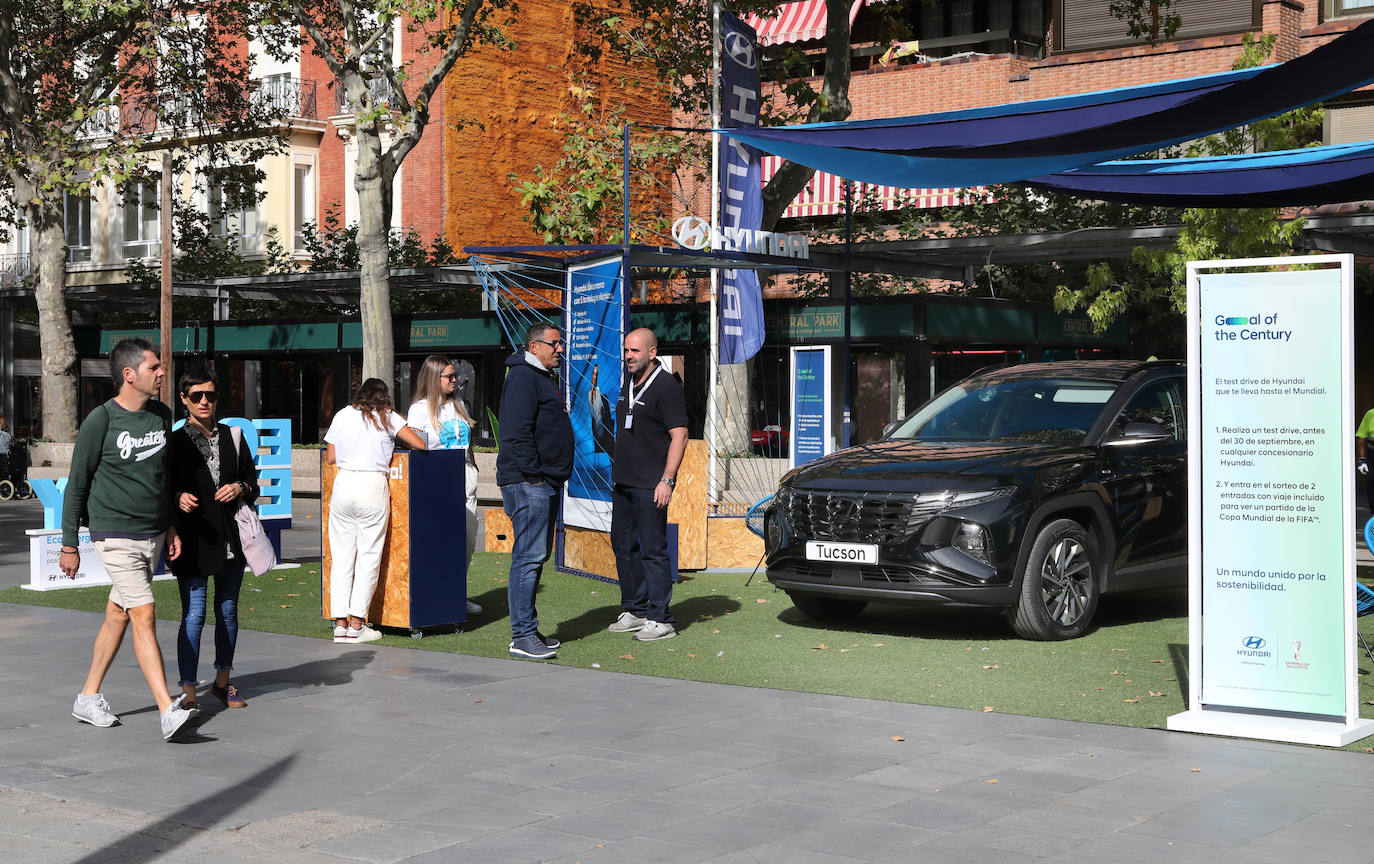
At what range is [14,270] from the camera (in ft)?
158

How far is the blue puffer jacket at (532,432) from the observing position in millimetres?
9398

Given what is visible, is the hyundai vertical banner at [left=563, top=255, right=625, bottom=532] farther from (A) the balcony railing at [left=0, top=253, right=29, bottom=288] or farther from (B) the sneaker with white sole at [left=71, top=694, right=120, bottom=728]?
(A) the balcony railing at [left=0, top=253, right=29, bottom=288]

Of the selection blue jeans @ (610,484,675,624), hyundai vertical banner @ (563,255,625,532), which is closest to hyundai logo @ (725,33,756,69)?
hyundai vertical banner @ (563,255,625,532)

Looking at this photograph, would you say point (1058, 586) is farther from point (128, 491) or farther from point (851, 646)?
point (128, 491)

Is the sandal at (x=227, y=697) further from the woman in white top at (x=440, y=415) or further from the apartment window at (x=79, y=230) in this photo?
the apartment window at (x=79, y=230)

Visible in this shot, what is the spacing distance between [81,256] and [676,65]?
93.4 ft

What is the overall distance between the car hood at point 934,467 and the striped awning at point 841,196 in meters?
19.1

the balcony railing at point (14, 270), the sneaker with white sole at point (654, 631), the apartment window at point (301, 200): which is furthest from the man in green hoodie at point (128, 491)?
the balcony railing at point (14, 270)

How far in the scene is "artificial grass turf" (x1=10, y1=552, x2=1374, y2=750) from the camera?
26.9 ft

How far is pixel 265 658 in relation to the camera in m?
9.37

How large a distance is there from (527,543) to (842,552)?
6.42 ft

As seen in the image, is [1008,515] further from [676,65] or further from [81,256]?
[81,256]

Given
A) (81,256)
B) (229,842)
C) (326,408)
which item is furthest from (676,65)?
(81,256)

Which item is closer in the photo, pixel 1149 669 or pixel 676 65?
pixel 1149 669
